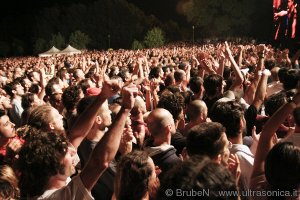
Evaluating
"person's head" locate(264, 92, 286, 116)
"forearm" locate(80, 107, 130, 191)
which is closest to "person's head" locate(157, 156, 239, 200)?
"forearm" locate(80, 107, 130, 191)

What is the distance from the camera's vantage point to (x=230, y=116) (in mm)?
3486

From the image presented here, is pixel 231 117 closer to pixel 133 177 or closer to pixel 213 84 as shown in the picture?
pixel 133 177

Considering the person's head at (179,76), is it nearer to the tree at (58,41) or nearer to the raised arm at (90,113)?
the raised arm at (90,113)

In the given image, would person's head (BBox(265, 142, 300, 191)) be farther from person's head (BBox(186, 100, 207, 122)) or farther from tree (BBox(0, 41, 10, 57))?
tree (BBox(0, 41, 10, 57))

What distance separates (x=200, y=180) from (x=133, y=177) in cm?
88

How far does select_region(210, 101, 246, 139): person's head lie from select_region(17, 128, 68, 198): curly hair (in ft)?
4.97

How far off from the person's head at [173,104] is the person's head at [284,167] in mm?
2033

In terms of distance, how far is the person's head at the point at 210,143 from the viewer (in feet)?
9.46

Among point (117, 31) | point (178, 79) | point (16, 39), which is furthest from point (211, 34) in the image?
point (178, 79)

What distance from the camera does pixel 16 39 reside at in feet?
190

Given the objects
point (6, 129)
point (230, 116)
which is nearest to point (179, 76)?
point (230, 116)

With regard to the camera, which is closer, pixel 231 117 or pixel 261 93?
pixel 231 117

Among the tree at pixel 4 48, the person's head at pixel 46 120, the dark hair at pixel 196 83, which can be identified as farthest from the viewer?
the tree at pixel 4 48

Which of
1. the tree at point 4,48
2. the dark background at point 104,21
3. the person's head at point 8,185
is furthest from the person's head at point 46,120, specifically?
the tree at point 4,48
